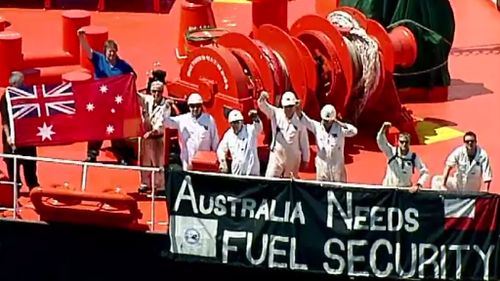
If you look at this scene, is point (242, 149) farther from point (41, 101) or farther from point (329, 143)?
point (41, 101)

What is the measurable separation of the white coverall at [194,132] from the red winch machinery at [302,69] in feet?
2.55

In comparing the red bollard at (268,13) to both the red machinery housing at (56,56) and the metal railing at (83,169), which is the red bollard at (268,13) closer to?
the red machinery housing at (56,56)

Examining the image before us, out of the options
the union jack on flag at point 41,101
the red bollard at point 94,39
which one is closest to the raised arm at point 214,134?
the union jack on flag at point 41,101

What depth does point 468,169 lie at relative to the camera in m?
13.7

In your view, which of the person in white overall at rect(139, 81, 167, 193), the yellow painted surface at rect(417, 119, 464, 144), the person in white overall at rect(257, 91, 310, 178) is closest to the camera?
the person in white overall at rect(257, 91, 310, 178)

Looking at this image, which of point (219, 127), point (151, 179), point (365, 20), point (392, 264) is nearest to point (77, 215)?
point (151, 179)

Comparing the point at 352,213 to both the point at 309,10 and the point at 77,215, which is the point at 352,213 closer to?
the point at 77,215

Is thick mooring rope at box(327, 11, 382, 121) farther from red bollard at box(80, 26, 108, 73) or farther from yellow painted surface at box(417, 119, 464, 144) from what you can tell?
red bollard at box(80, 26, 108, 73)

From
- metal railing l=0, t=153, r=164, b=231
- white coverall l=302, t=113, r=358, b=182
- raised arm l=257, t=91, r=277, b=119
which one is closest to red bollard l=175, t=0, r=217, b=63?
metal railing l=0, t=153, r=164, b=231

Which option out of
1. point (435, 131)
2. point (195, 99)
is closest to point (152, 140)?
point (195, 99)

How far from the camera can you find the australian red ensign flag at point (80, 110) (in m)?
14.7

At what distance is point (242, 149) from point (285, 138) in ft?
1.31

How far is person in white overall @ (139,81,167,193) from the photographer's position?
14531mm

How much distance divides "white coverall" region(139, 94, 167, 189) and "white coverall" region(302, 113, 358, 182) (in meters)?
1.40
